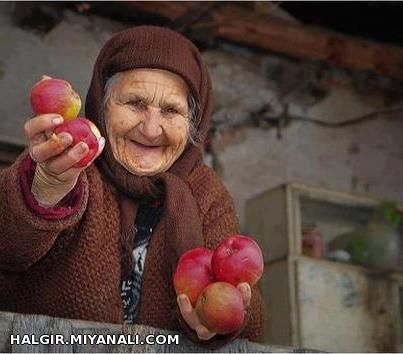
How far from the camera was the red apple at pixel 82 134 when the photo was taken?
1237 millimetres

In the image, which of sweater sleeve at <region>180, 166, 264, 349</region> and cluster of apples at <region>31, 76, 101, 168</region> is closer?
cluster of apples at <region>31, 76, 101, 168</region>

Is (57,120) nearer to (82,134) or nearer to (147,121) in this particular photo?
(82,134)

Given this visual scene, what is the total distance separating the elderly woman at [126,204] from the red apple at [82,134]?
1cm

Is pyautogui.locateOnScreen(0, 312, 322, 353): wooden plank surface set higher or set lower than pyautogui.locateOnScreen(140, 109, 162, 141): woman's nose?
lower

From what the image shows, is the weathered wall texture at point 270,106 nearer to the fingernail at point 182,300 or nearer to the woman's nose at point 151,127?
the woman's nose at point 151,127

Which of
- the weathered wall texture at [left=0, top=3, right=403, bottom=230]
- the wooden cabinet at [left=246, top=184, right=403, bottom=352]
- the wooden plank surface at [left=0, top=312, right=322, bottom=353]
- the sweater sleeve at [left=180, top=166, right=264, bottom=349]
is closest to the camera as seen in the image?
the wooden plank surface at [left=0, top=312, right=322, bottom=353]

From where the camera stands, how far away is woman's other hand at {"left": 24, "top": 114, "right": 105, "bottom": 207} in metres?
1.23

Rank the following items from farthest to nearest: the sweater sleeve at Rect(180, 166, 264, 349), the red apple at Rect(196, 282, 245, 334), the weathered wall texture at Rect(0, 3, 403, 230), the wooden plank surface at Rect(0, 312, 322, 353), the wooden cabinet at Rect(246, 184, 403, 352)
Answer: the weathered wall texture at Rect(0, 3, 403, 230)
the wooden cabinet at Rect(246, 184, 403, 352)
the sweater sleeve at Rect(180, 166, 264, 349)
the red apple at Rect(196, 282, 245, 334)
the wooden plank surface at Rect(0, 312, 322, 353)

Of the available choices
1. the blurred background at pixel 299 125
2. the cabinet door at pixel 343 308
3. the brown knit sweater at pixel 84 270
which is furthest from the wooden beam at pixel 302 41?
the brown knit sweater at pixel 84 270

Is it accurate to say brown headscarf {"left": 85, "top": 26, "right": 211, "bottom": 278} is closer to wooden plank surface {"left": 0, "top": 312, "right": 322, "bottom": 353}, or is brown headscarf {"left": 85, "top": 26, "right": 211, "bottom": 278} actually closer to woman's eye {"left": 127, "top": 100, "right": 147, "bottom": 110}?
woman's eye {"left": 127, "top": 100, "right": 147, "bottom": 110}

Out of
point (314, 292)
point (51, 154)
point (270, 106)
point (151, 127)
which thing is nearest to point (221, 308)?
point (51, 154)

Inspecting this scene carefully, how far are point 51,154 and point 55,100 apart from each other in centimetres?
12

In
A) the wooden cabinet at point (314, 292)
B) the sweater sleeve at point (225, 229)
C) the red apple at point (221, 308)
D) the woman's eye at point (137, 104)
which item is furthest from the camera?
the wooden cabinet at point (314, 292)

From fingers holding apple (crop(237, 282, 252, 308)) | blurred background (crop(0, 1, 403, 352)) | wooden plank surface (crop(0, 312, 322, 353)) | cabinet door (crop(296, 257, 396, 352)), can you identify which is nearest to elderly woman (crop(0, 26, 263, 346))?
fingers holding apple (crop(237, 282, 252, 308))
